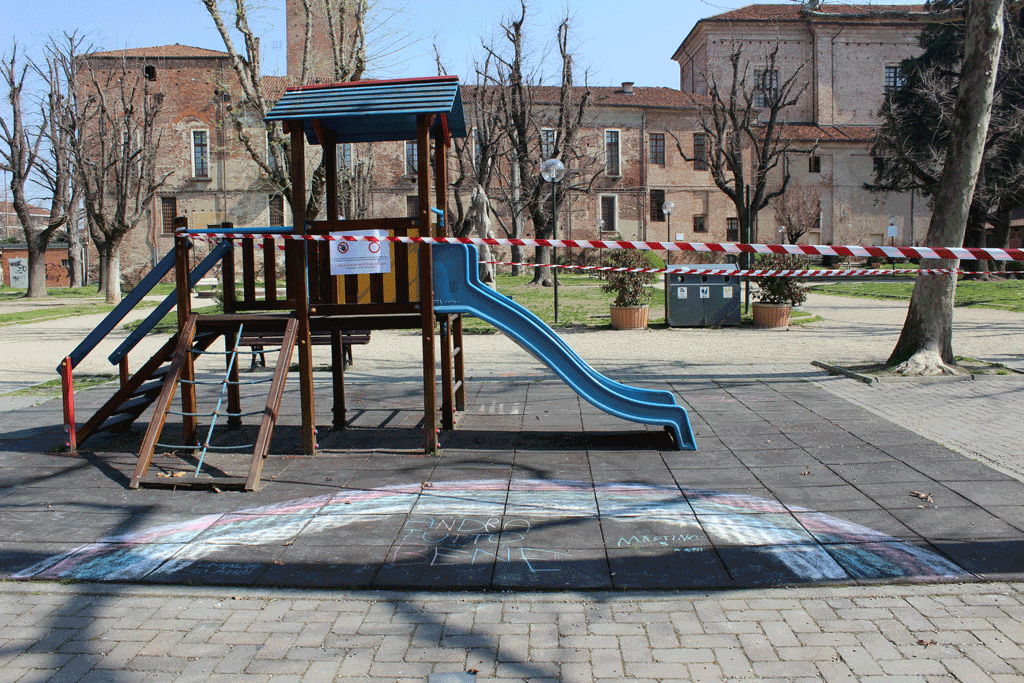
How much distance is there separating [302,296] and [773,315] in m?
11.7

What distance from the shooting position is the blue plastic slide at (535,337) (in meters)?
6.25

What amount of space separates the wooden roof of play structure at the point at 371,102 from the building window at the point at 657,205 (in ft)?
150

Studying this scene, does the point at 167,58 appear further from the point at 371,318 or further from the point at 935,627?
the point at 935,627

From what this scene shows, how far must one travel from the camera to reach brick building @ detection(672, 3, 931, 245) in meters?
50.2

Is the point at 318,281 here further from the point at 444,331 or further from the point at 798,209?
the point at 798,209

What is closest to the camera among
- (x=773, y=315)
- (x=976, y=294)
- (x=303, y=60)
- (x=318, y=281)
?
(x=318, y=281)

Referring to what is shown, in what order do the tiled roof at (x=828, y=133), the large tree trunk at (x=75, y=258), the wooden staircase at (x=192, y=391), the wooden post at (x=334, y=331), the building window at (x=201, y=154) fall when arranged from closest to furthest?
the wooden staircase at (x=192, y=391) < the wooden post at (x=334, y=331) < the large tree trunk at (x=75, y=258) < the building window at (x=201, y=154) < the tiled roof at (x=828, y=133)

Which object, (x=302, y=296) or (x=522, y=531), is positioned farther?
(x=302, y=296)

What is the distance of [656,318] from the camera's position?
17797mm

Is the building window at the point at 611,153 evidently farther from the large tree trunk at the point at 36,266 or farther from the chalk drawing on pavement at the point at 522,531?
the chalk drawing on pavement at the point at 522,531

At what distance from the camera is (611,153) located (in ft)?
167

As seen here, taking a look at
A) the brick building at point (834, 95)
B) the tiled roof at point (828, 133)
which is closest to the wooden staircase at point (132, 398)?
the brick building at point (834, 95)

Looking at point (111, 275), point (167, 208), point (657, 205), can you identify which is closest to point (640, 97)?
point (657, 205)

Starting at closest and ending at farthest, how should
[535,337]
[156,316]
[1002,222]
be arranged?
[535,337] → [156,316] → [1002,222]
